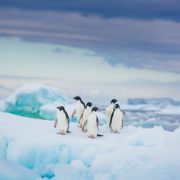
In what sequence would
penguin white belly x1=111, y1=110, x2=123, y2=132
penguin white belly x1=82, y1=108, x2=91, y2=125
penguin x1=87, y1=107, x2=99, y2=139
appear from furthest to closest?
penguin white belly x1=82, y1=108, x2=91, y2=125
penguin white belly x1=111, y1=110, x2=123, y2=132
penguin x1=87, y1=107, x2=99, y2=139

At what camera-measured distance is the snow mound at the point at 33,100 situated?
18344 millimetres

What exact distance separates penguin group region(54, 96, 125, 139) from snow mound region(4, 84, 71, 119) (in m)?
7.41

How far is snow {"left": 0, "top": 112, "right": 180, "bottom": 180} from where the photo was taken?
859cm

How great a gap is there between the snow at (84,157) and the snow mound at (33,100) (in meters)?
8.84

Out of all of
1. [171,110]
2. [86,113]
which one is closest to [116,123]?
[86,113]

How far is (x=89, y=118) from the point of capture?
378 inches

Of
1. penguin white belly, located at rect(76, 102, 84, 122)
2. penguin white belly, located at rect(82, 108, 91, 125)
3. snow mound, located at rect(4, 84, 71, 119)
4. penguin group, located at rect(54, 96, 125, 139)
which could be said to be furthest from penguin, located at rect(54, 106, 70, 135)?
snow mound, located at rect(4, 84, 71, 119)

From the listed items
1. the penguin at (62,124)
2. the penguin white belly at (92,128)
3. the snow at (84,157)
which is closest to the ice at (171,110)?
the penguin at (62,124)

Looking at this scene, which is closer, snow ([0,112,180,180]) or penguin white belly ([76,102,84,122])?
snow ([0,112,180,180])

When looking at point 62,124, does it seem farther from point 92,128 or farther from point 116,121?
point 116,121

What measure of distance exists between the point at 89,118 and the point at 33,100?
922cm

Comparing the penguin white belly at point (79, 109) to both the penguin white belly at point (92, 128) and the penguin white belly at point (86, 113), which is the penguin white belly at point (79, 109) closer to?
the penguin white belly at point (86, 113)

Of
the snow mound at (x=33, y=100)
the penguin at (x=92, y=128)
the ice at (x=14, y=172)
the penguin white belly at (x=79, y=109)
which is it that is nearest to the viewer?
the ice at (x=14, y=172)

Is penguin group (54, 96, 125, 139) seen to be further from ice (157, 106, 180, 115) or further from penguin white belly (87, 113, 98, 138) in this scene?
ice (157, 106, 180, 115)
